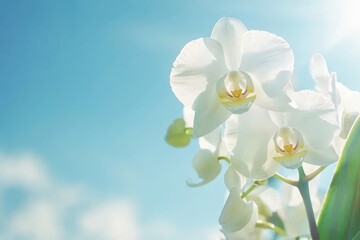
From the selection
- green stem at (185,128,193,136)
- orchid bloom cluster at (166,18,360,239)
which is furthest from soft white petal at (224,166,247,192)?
green stem at (185,128,193,136)

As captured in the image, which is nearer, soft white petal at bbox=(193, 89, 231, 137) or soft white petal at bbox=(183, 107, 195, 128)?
soft white petal at bbox=(193, 89, 231, 137)

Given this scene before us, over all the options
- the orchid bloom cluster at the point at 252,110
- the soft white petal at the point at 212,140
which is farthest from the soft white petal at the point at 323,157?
the soft white petal at the point at 212,140

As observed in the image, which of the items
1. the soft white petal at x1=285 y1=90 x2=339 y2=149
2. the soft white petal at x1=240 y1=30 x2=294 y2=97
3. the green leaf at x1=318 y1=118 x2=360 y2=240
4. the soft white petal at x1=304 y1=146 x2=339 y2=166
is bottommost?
the green leaf at x1=318 y1=118 x2=360 y2=240

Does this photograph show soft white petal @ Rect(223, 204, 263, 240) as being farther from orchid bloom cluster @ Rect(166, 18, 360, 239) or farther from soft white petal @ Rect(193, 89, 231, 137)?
soft white petal @ Rect(193, 89, 231, 137)

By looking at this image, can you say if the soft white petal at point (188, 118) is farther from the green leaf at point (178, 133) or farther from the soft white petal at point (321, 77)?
the soft white petal at point (321, 77)

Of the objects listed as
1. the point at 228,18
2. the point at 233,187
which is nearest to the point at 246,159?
the point at 233,187

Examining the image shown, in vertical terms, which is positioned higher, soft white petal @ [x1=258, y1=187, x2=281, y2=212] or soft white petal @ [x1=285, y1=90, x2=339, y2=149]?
soft white petal @ [x1=285, y1=90, x2=339, y2=149]

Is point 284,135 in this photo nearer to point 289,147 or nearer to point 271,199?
point 289,147

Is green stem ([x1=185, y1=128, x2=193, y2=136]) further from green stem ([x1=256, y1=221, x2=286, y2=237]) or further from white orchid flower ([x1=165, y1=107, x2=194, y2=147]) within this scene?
green stem ([x1=256, y1=221, x2=286, y2=237])
